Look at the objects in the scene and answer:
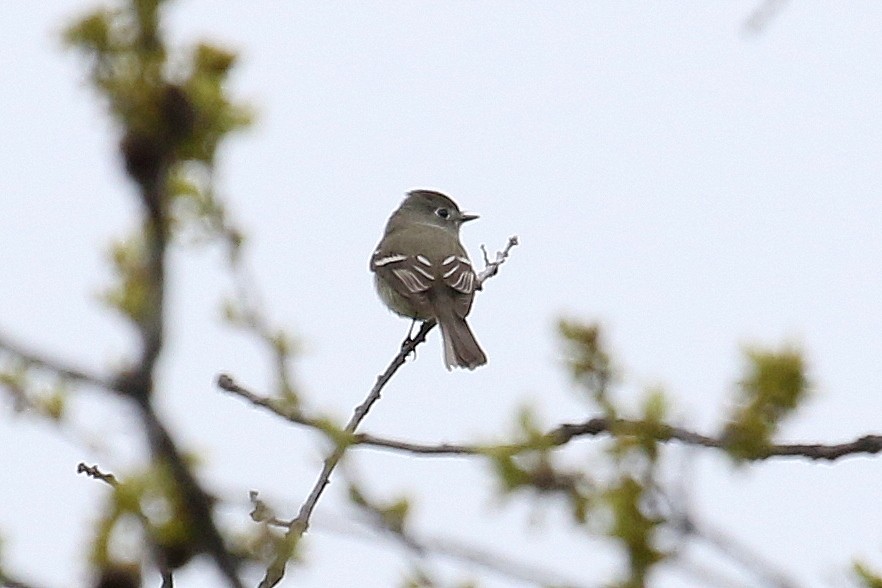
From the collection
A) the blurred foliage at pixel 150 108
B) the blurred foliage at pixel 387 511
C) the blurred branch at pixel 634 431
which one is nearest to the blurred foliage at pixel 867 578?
the blurred branch at pixel 634 431

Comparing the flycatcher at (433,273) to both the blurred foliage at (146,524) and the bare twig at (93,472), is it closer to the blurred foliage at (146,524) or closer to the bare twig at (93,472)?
the bare twig at (93,472)

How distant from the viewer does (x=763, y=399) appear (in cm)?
177

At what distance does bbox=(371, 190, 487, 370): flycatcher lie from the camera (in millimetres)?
7835

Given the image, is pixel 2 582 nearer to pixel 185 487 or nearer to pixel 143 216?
pixel 185 487

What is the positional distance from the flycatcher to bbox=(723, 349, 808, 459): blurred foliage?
567 centimetres

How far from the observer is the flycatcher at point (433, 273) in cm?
784

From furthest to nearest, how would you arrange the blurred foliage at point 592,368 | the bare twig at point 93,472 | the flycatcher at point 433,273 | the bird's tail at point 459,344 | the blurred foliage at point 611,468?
the flycatcher at point 433,273 → the bird's tail at point 459,344 → the bare twig at point 93,472 → the blurred foliage at point 592,368 → the blurred foliage at point 611,468

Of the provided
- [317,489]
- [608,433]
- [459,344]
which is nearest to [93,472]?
[317,489]

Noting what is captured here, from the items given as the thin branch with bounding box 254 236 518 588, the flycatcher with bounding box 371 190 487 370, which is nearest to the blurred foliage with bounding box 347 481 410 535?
the thin branch with bounding box 254 236 518 588

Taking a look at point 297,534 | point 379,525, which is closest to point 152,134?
point 379,525

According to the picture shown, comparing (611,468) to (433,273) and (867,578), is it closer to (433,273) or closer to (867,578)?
(867,578)

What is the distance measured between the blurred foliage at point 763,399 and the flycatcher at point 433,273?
18.6ft

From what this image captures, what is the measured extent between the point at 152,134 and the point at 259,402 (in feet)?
5.62

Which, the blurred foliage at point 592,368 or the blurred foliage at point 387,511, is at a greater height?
the blurred foliage at point 592,368
